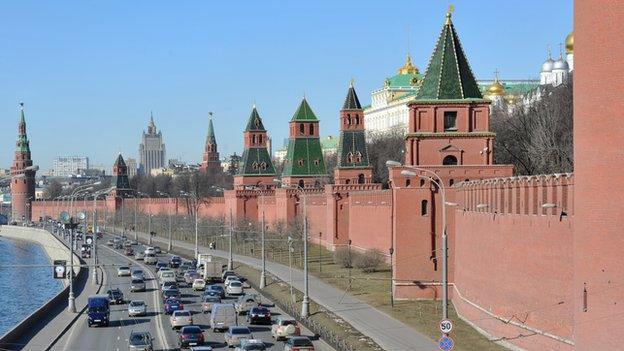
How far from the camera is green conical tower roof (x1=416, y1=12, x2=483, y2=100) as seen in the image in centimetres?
5653

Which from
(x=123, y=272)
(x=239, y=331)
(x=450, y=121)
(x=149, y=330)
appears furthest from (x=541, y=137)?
(x=239, y=331)

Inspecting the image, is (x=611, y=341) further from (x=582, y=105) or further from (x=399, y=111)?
(x=399, y=111)

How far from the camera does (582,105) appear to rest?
29281 mm

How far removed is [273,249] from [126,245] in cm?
2556

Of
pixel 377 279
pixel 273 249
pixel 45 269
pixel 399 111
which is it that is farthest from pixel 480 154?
pixel 399 111

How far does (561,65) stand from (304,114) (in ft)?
165

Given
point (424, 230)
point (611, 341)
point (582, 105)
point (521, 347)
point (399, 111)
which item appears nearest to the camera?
point (611, 341)

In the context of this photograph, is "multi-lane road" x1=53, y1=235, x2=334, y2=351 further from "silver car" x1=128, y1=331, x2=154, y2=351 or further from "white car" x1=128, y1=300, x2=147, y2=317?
"silver car" x1=128, y1=331, x2=154, y2=351

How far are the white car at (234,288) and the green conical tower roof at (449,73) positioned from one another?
14.7 metres

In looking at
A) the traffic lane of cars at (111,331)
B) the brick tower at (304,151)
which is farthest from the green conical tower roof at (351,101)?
the traffic lane of cars at (111,331)

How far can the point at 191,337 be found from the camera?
4200 centimetres

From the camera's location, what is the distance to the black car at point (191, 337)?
41.8 meters

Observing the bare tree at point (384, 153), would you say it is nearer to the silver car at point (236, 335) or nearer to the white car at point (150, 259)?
the white car at point (150, 259)

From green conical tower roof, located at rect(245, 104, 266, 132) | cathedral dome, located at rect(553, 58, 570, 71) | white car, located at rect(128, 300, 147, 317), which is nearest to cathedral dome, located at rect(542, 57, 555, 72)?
cathedral dome, located at rect(553, 58, 570, 71)
